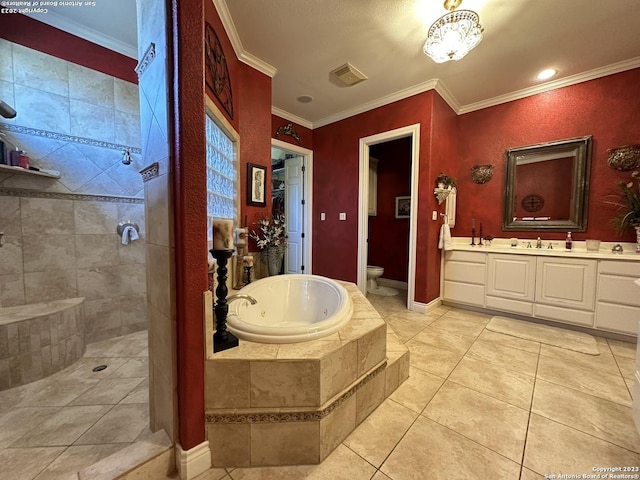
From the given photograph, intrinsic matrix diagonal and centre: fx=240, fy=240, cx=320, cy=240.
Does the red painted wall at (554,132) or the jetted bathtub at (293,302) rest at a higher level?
the red painted wall at (554,132)

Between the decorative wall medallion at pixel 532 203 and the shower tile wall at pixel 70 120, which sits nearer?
the shower tile wall at pixel 70 120

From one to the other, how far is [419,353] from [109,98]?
3.46 meters

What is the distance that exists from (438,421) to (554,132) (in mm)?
3218

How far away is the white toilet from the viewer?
3.78 metres

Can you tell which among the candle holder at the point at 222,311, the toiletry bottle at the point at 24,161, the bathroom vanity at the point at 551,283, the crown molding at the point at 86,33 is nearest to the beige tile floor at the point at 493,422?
the bathroom vanity at the point at 551,283

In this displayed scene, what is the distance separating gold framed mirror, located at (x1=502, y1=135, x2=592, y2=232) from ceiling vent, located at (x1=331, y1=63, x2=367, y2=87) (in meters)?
1.99

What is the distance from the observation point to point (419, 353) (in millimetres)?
1969

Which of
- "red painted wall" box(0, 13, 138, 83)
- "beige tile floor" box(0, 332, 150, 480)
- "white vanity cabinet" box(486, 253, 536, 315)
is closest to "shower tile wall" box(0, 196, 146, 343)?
"beige tile floor" box(0, 332, 150, 480)

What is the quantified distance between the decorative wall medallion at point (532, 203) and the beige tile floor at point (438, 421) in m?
1.54

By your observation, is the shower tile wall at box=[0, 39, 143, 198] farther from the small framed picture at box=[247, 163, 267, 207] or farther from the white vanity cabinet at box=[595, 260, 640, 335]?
the white vanity cabinet at box=[595, 260, 640, 335]

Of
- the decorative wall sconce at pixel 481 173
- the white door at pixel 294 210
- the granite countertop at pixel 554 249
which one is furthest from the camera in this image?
the white door at pixel 294 210

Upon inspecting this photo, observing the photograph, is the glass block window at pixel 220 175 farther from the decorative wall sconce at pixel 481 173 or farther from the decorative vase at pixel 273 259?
the decorative wall sconce at pixel 481 173

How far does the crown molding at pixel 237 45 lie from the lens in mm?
1743

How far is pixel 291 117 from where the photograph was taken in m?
3.52
